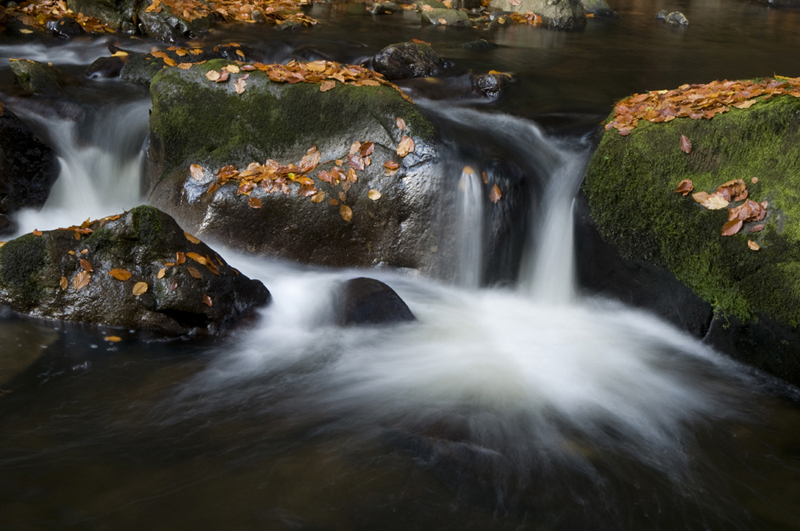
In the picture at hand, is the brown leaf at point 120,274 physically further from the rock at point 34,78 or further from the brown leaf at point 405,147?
the rock at point 34,78

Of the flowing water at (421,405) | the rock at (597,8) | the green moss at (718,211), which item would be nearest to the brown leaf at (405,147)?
the flowing water at (421,405)

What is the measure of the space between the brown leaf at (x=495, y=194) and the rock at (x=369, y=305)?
1.44m

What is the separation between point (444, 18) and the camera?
14.6 m

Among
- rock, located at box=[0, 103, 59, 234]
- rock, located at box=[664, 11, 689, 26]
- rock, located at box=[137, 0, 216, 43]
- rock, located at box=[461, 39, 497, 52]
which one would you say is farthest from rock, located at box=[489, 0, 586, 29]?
rock, located at box=[0, 103, 59, 234]

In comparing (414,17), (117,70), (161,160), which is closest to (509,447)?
(161,160)

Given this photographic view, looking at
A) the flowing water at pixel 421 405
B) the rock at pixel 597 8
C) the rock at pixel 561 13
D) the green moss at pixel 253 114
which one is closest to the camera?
the flowing water at pixel 421 405

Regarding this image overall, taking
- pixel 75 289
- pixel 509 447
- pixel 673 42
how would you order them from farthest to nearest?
1. pixel 673 42
2. pixel 75 289
3. pixel 509 447

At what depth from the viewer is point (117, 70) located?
9359 millimetres

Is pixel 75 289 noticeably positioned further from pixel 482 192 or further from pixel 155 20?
pixel 155 20

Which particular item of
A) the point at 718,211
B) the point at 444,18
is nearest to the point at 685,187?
A: the point at 718,211

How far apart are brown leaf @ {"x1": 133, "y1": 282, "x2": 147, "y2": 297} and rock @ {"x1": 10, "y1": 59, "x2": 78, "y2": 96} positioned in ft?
15.9

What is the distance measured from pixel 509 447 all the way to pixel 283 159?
12.9 feet

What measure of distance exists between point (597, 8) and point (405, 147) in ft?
44.3

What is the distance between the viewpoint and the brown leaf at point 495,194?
19.4ft
